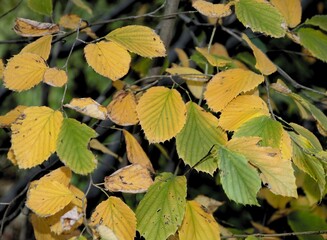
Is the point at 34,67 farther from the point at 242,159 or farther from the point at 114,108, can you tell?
the point at 242,159

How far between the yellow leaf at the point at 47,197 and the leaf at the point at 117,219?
0.05 meters

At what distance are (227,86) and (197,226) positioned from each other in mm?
215

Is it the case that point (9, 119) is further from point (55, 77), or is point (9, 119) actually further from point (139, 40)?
point (139, 40)

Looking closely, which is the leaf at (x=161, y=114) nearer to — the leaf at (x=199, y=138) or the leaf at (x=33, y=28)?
the leaf at (x=199, y=138)

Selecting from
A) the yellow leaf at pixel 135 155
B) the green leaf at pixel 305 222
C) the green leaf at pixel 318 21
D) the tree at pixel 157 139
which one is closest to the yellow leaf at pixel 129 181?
the tree at pixel 157 139

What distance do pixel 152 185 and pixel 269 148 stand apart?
0.59 feet

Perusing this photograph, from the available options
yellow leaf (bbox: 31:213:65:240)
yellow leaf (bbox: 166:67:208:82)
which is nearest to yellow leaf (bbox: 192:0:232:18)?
yellow leaf (bbox: 166:67:208:82)

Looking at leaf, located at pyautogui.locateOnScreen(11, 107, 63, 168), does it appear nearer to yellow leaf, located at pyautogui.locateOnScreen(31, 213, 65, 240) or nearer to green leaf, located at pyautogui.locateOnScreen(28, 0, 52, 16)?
yellow leaf, located at pyautogui.locateOnScreen(31, 213, 65, 240)

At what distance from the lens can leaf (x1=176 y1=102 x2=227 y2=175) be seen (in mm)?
727

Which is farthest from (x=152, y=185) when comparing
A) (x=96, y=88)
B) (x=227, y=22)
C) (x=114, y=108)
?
(x=96, y=88)

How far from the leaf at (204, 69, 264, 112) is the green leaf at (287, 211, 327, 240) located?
0.59m

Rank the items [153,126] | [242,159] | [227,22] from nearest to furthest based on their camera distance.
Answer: [242,159] < [153,126] < [227,22]

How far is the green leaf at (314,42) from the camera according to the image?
3.10 feet

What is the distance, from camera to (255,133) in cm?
68
